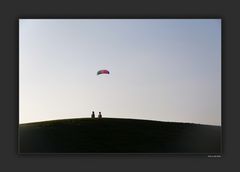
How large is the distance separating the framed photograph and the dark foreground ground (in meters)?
0.02

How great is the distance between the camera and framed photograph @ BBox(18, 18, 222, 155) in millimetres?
7410

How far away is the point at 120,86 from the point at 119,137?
2.88 feet

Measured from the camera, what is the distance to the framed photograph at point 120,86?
24.3 feet

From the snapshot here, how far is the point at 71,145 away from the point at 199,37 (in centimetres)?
288

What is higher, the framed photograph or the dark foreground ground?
the framed photograph

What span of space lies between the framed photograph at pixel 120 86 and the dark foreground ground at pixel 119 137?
0.02 m

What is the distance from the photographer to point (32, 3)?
7633 millimetres

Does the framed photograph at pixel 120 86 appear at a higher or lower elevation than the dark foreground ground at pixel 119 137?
higher

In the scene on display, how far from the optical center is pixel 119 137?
7.44 meters

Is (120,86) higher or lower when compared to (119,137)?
higher

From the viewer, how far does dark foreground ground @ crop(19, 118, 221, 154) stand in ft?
24.3

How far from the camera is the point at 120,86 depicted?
7.52 meters
